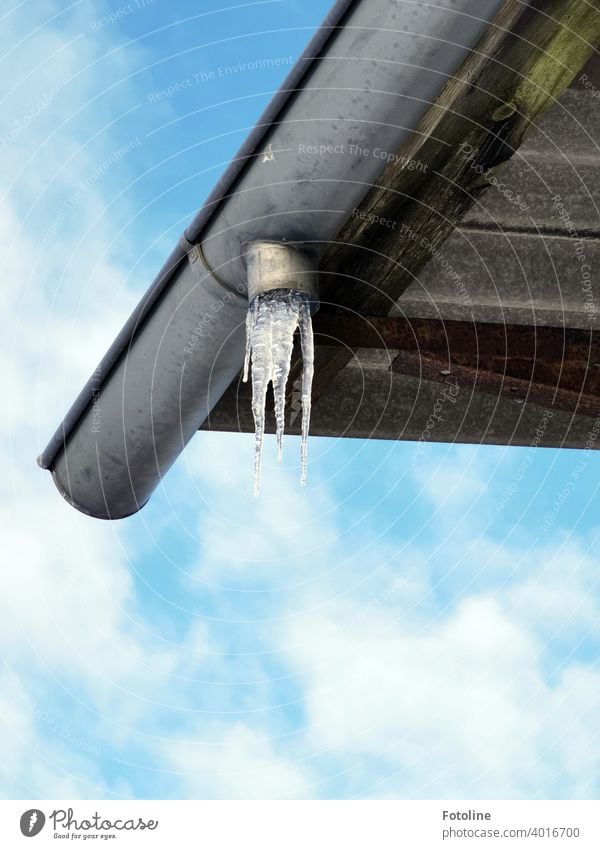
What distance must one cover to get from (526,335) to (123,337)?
5.50ft

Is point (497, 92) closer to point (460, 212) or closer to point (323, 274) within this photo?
point (460, 212)

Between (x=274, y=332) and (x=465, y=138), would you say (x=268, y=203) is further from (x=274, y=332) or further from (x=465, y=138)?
(x=465, y=138)

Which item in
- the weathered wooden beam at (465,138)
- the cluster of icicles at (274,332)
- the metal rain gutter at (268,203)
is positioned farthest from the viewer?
the cluster of icicles at (274,332)

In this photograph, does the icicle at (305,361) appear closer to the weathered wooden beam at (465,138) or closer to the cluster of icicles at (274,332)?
the cluster of icicles at (274,332)

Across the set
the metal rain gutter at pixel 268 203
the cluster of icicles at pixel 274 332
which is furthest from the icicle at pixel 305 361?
the metal rain gutter at pixel 268 203

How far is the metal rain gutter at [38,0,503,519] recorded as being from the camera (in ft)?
10.2

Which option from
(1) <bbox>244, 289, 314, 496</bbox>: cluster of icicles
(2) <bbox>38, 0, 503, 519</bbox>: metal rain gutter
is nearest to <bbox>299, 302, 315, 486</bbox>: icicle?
(1) <bbox>244, 289, 314, 496</bbox>: cluster of icicles

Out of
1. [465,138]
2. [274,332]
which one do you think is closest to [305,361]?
[274,332]

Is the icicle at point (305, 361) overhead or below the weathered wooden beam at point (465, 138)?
below

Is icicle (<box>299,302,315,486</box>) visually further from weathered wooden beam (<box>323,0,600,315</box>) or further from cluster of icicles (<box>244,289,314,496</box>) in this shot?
weathered wooden beam (<box>323,0,600,315</box>)

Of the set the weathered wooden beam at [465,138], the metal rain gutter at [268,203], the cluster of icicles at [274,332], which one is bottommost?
the cluster of icicles at [274,332]

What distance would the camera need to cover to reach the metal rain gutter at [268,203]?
3.12m

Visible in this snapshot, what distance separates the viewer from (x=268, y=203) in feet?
11.4
